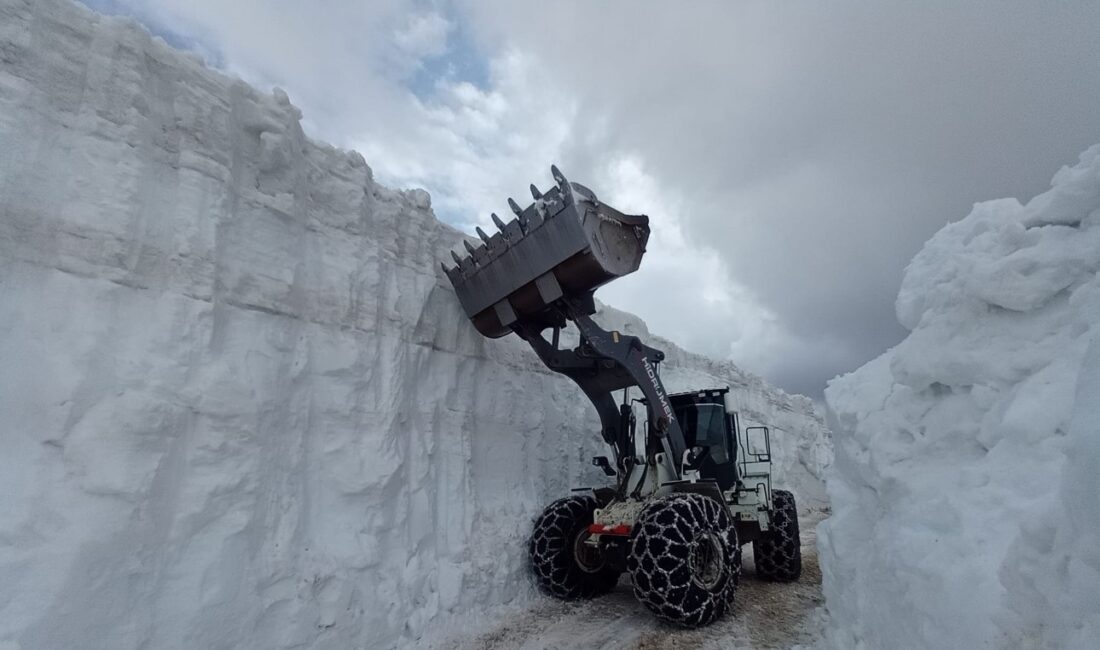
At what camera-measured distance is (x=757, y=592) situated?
736cm

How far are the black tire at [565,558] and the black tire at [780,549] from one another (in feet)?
8.03

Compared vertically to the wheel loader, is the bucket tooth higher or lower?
higher

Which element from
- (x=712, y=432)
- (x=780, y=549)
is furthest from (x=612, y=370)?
(x=780, y=549)

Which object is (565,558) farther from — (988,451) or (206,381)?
(988,451)

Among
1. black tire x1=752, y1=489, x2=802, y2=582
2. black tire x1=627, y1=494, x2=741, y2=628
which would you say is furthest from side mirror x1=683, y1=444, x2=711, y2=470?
black tire x1=752, y1=489, x2=802, y2=582

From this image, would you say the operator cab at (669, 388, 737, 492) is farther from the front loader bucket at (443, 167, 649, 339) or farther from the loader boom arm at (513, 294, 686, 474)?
the front loader bucket at (443, 167, 649, 339)

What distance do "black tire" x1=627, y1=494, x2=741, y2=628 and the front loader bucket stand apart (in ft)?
9.04

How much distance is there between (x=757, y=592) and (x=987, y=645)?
18.6 ft

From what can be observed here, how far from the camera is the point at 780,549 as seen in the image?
7836 mm

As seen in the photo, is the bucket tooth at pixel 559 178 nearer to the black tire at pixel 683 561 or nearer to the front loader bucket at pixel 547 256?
the front loader bucket at pixel 547 256

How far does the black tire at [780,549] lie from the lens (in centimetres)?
782

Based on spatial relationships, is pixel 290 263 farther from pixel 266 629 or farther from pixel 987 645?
pixel 987 645

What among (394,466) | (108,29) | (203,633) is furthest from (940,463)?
(108,29)

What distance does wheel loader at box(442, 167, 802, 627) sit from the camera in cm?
564
